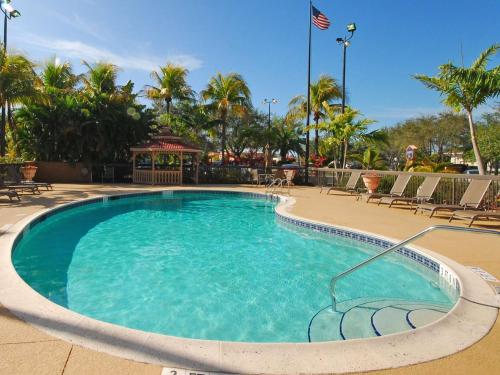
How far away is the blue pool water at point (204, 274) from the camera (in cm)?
449

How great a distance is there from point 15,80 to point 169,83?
10.2m

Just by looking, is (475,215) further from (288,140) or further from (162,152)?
(288,140)

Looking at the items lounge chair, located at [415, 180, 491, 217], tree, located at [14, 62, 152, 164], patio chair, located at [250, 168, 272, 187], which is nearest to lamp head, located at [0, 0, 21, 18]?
tree, located at [14, 62, 152, 164]

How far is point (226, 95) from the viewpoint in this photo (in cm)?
2566

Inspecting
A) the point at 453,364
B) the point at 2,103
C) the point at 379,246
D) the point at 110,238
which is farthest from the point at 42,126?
the point at 453,364

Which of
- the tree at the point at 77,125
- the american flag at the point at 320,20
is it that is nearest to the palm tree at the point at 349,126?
the american flag at the point at 320,20

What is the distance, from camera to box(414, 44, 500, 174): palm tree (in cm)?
1238

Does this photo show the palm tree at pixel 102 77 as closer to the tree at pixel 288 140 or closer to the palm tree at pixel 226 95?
the palm tree at pixel 226 95

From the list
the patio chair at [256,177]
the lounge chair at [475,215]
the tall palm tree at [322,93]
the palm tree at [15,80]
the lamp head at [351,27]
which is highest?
the lamp head at [351,27]

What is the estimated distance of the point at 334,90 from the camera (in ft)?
83.1

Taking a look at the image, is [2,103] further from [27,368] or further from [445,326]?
[445,326]

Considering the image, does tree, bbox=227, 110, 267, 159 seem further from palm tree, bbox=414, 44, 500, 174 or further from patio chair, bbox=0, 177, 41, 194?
patio chair, bbox=0, 177, 41, 194

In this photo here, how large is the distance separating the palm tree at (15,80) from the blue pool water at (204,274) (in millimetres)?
9477

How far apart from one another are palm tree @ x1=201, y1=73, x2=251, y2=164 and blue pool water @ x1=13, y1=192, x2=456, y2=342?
16594mm
